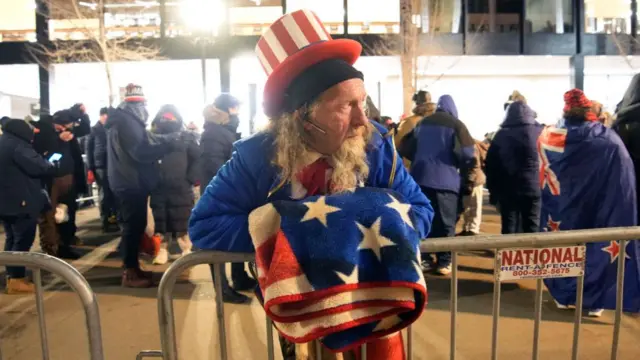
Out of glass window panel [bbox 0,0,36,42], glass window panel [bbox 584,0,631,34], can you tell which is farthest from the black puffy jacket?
glass window panel [bbox 584,0,631,34]

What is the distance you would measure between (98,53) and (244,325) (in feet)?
47.2

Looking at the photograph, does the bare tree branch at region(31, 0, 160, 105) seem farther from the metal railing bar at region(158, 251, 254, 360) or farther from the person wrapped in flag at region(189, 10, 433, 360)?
the person wrapped in flag at region(189, 10, 433, 360)

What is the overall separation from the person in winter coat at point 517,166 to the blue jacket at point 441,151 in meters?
0.41

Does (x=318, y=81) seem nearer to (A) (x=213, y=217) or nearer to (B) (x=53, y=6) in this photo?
(A) (x=213, y=217)

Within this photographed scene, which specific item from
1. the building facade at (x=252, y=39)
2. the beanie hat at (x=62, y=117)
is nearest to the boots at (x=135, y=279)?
the beanie hat at (x=62, y=117)

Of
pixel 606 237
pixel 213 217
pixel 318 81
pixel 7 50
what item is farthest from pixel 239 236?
pixel 7 50

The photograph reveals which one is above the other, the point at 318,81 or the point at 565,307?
the point at 318,81

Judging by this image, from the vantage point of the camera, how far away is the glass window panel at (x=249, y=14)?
18.0 metres

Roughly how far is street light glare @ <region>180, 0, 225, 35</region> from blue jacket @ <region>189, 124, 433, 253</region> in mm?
14559

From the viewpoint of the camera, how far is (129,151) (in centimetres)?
580

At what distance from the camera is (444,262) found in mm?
6281

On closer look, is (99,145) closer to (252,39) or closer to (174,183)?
(174,183)

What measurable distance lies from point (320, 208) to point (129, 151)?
4.45 m

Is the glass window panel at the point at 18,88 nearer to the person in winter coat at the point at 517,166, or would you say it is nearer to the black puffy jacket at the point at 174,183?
the black puffy jacket at the point at 174,183
